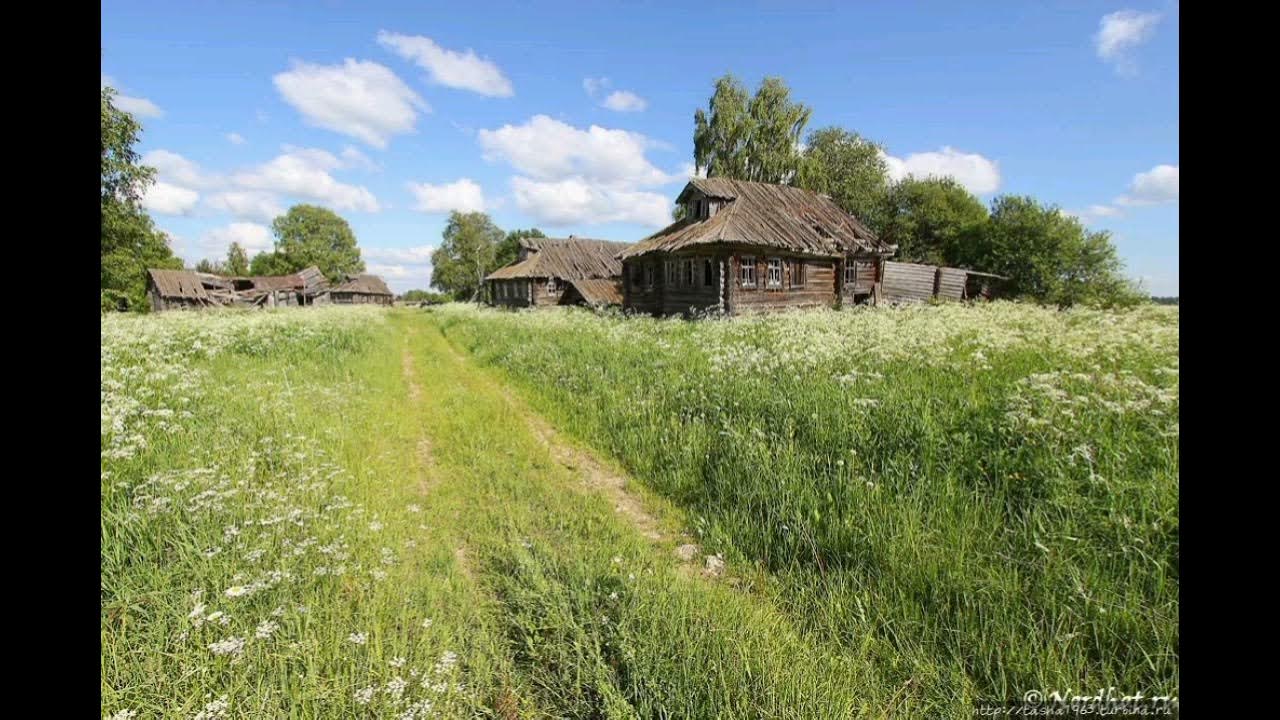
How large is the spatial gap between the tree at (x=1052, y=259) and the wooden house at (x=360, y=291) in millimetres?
71233

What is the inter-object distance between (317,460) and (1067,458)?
7.05 m

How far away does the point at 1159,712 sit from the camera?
2.49m

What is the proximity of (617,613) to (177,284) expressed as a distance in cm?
6689

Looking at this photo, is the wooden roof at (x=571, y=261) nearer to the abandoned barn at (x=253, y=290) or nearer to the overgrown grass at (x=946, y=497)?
the overgrown grass at (x=946, y=497)

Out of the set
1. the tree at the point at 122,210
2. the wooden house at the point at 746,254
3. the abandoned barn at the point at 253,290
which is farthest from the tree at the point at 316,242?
the wooden house at the point at 746,254

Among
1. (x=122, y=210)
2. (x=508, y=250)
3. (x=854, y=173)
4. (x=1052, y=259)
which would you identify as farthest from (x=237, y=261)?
(x=1052, y=259)

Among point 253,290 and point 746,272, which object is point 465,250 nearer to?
point 253,290

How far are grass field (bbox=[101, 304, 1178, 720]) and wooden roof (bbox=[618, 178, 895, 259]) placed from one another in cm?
1375

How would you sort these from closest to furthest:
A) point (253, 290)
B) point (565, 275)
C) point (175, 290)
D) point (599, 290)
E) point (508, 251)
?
1. point (599, 290)
2. point (565, 275)
3. point (175, 290)
4. point (253, 290)
5. point (508, 251)

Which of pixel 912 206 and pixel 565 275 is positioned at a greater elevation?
pixel 912 206

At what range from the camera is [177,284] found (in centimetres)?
5100

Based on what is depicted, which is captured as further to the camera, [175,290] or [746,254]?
[175,290]

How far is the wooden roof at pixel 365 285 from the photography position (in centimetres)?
7162
